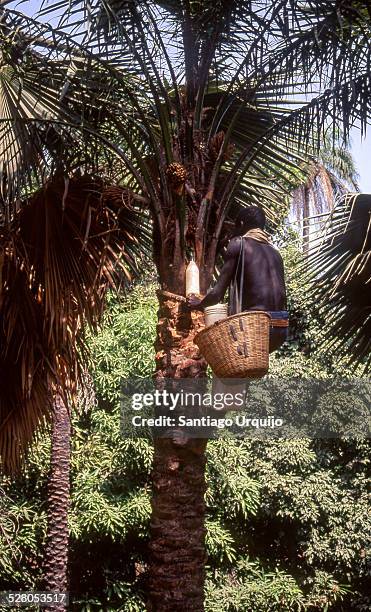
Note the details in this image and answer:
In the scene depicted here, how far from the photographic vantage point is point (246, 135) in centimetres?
735

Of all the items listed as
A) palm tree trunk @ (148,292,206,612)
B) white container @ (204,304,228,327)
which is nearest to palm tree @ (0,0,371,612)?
palm tree trunk @ (148,292,206,612)

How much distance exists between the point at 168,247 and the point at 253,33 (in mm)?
1949

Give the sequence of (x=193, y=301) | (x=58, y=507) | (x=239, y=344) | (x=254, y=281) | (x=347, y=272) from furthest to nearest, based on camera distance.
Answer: (x=58, y=507), (x=347, y=272), (x=193, y=301), (x=254, y=281), (x=239, y=344)

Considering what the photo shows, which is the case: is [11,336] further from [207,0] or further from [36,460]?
[36,460]

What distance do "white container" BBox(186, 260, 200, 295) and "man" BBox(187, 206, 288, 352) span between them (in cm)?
9

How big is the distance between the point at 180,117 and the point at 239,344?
85.3 inches

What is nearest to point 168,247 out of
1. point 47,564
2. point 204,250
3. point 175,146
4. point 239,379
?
point 204,250

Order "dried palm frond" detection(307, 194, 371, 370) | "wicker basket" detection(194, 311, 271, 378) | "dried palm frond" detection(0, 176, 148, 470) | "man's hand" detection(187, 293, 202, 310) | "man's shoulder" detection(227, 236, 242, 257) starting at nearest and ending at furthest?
"wicker basket" detection(194, 311, 271, 378)
"man's shoulder" detection(227, 236, 242, 257)
"man's hand" detection(187, 293, 202, 310)
"dried palm frond" detection(0, 176, 148, 470)
"dried palm frond" detection(307, 194, 371, 370)

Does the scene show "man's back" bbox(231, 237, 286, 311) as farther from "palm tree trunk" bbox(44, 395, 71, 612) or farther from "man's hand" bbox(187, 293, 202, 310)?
"palm tree trunk" bbox(44, 395, 71, 612)

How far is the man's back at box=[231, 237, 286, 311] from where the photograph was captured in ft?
14.3

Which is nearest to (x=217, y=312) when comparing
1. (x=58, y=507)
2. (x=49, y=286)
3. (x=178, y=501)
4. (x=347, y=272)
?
(x=178, y=501)

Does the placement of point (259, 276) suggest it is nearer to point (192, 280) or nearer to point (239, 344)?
point (192, 280)

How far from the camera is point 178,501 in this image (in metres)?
4.68

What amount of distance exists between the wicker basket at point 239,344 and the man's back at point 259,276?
264mm
